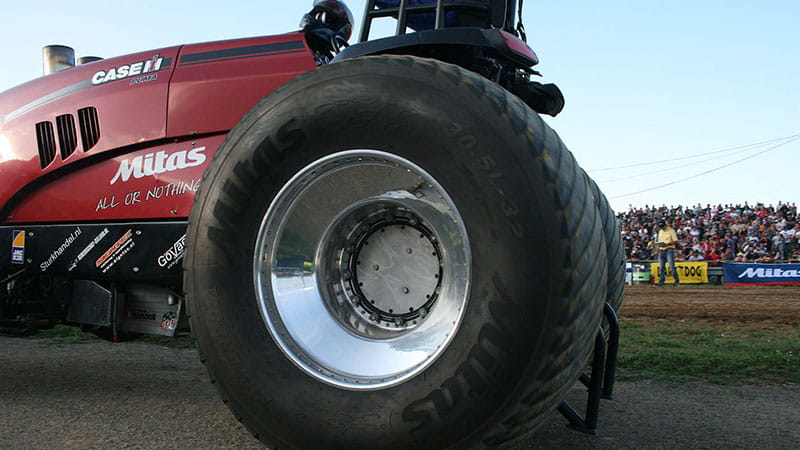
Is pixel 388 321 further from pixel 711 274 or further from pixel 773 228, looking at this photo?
pixel 773 228

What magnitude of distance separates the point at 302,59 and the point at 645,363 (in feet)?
10.7

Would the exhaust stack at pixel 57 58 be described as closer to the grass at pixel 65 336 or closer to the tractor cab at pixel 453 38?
the tractor cab at pixel 453 38

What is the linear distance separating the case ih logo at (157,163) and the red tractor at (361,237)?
1cm

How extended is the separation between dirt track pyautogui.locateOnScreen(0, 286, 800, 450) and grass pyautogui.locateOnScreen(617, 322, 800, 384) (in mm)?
283

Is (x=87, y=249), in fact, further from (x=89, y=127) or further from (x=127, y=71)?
(x=127, y=71)

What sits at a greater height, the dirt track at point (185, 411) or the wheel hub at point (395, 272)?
the wheel hub at point (395, 272)

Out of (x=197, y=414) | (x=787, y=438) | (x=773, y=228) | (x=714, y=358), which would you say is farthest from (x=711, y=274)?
(x=197, y=414)

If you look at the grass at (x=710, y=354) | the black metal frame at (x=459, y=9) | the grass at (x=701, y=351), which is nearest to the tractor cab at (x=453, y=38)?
the black metal frame at (x=459, y=9)

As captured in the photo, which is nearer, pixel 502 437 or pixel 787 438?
pixel 502 437

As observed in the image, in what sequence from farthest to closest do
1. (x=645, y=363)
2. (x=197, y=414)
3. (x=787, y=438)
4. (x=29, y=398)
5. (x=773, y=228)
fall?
(x=773, y=228) < (x=645, y=363) < (x=29, y=398) < (x=197, y=414) < (x=787, y=438)

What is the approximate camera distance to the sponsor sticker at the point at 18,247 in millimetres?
3264

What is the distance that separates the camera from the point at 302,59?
2.96 m

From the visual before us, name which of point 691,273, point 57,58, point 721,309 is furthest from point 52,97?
point 691,273

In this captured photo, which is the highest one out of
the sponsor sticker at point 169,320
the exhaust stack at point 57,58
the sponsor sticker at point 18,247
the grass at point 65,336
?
the exhaust stack at point 57,58
